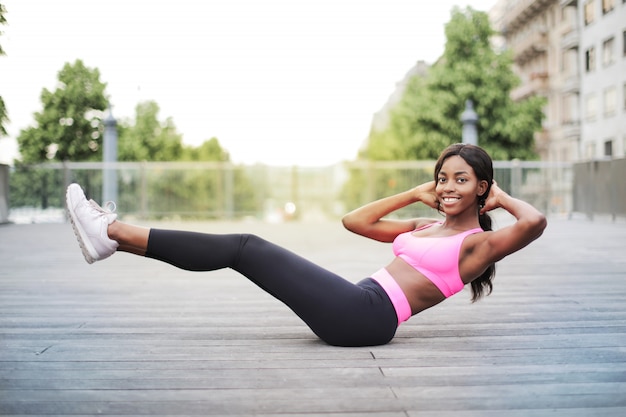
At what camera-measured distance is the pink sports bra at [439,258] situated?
3.49 meters

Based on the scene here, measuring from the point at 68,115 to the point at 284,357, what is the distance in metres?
29.5

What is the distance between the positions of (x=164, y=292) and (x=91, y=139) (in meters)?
26.9

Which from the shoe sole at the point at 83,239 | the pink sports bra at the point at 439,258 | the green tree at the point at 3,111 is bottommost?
the pink sports bra at the point at 439,258

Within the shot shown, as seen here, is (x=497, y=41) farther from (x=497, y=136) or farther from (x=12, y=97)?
(x=12, y=97)

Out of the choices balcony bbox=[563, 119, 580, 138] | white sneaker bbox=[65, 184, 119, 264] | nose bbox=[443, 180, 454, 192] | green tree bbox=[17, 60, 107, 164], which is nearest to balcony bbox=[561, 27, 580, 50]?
balcony bbox=[563, 119, 580, 138]

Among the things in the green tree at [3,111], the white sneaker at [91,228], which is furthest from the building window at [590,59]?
the white sneaker at [91,228]

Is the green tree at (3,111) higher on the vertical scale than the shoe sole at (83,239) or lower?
higher

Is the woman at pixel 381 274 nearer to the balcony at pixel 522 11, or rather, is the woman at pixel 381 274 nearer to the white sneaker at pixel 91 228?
the white sneaker at pixel 91 228

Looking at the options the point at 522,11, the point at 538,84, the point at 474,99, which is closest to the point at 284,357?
the point at 474,99

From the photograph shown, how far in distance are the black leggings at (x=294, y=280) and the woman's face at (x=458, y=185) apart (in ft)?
1.78

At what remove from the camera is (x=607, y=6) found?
34969 millimetres

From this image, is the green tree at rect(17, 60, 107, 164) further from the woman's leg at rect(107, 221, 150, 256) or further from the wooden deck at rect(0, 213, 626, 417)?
the woman's leg at rect(107, 221, 150, 256)

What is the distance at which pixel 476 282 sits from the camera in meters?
3.82

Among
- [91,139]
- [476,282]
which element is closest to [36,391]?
[476,282]
